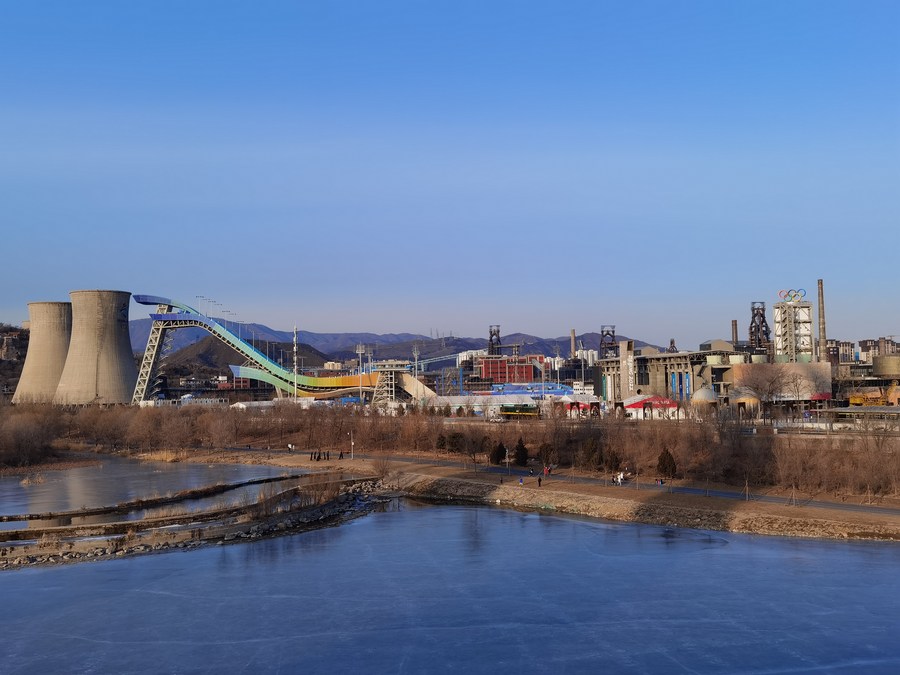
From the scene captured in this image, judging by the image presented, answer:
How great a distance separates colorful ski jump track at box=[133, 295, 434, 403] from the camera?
78000 millimetres

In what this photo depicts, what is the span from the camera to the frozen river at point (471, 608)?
46.4 feet

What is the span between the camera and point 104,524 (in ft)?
87.0

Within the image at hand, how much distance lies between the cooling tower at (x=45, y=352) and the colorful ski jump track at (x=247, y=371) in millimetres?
10892

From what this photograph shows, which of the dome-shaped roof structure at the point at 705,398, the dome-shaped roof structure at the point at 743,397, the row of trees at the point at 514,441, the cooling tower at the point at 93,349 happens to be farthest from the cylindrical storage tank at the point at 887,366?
the cooling tower at the point at 93,349

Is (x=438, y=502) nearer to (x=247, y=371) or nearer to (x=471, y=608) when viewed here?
(x=471, y=608)

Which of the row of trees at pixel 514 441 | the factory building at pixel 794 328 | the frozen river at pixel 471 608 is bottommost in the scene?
the frozen river at pixel 471 608

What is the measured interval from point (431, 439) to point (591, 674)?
122 ft

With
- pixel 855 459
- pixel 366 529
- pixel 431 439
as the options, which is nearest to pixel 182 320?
pixel 431 439

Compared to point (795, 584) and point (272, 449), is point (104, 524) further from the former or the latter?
point (272, 449)

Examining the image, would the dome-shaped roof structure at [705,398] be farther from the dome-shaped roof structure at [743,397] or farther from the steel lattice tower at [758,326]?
the steel lattice tower at [758,326]

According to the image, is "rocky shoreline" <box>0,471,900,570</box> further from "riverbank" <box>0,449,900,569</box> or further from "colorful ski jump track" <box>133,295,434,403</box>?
"colorful ski jump track" <box>133,295,434,403</box>

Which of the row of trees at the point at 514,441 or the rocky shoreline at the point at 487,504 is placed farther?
the row of trees at the point at 514,441

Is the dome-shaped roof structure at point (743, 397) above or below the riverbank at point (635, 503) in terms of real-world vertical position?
above

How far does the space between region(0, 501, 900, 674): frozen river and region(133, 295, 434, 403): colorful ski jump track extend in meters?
54.8
